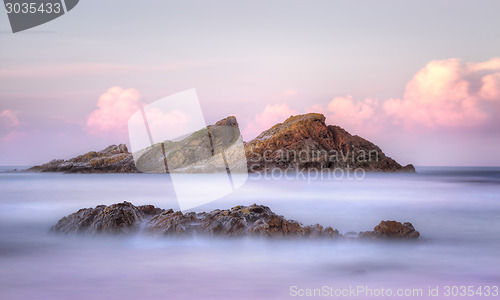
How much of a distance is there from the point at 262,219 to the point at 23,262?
471 cm

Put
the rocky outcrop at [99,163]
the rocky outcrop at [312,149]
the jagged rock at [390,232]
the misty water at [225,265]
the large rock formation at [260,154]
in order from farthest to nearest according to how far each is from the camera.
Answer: the rocky outcrop at [99,163]
the large rock formation at [260,154]
the rocky outcrop at [312,149]
the jagged rock at [390,232]
the misty water at [225,265]

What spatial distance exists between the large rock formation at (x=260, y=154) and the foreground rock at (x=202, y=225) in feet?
135

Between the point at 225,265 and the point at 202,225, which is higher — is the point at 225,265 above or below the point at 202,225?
below

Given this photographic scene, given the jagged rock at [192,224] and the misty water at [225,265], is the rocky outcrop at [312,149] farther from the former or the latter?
the misty water at [225,265]

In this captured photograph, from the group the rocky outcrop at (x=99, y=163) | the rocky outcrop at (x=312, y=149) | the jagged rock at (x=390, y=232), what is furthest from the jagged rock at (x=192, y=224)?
the rocky outcrop at (x=99, y=163)

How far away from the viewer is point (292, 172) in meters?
53.6

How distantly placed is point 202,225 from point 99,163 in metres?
60.8

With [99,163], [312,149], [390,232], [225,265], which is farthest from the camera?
[99,163]

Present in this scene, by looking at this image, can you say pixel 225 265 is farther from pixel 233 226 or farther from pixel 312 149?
pixel 312 149

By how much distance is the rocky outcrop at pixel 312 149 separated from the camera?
5581 centimetres

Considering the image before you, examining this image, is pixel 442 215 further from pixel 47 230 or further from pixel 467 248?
pixel 47 230

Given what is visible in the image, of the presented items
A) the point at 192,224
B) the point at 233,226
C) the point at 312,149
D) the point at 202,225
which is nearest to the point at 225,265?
the point at 233,226

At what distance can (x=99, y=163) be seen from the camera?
224 ft

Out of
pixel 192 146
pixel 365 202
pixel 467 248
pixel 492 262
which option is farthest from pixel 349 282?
pixel 192 146
